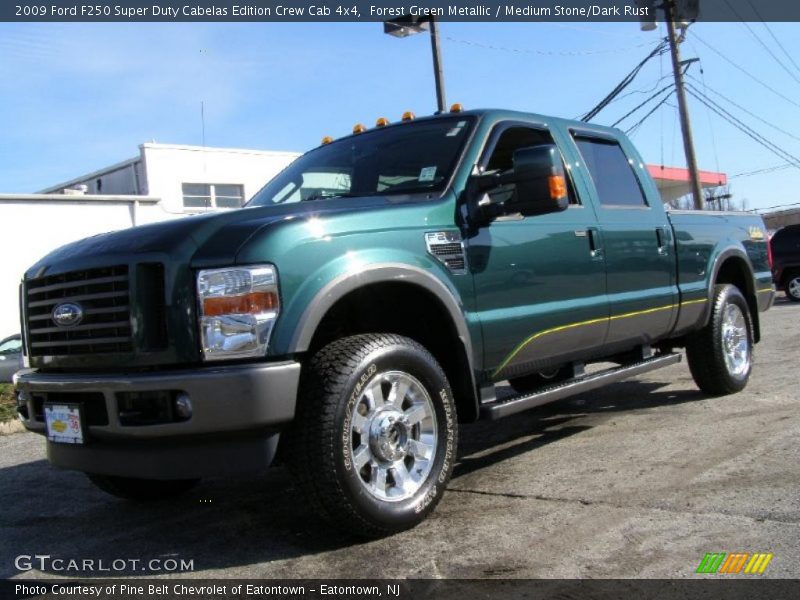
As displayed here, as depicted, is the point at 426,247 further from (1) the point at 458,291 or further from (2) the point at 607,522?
(2) the point at 607,522

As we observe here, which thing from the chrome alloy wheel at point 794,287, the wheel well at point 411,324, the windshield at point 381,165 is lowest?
the chrome alloy wheel at point 794,287

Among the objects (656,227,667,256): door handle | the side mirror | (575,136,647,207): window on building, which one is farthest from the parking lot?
(575,136,647,207): window on building

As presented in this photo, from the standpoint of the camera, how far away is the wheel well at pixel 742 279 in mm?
6875

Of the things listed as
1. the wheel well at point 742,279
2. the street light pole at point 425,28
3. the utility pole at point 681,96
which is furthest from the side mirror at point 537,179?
the utility pole at point 681,96

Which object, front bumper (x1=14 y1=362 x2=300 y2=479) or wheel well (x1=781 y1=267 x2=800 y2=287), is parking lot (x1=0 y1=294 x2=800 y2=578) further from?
wheel well (x1=781 y1=267 x2=800 y2=287)

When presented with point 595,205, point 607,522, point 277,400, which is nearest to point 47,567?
point 277,400

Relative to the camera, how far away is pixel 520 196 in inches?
161

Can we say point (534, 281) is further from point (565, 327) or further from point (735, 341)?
point (735, 341)

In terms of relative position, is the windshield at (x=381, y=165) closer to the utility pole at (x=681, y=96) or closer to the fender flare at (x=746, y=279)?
the fender flare at (x=746, y=279)

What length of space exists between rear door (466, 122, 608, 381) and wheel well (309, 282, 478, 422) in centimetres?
20

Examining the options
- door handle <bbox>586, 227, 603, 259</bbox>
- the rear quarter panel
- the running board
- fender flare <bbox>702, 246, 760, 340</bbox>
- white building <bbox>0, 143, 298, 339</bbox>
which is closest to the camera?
the running board

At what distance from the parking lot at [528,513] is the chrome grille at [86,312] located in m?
0.98

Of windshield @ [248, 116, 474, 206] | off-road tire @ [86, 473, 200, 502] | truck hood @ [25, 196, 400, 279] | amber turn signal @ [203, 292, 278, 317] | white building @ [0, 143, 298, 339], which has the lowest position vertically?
off-road tire @ [86, 473, 200, 502]

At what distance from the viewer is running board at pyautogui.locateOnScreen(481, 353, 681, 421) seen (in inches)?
162
